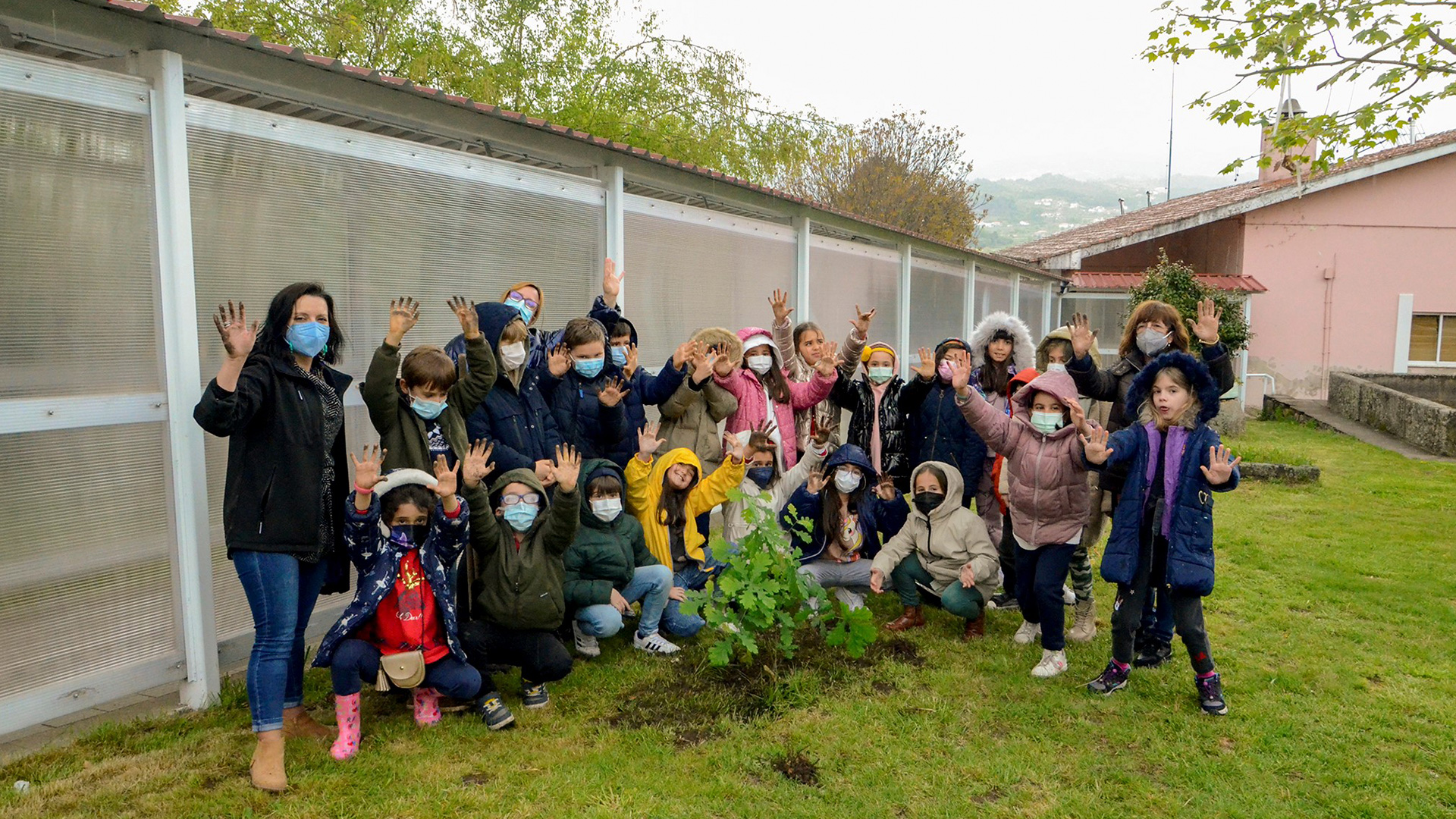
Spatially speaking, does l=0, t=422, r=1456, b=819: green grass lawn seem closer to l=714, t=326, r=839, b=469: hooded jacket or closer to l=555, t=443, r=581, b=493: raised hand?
l=555, t=443, r=581, b=493: raised hand

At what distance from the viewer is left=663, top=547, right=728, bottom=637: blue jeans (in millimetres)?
4977

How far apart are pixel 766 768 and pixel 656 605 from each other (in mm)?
1409

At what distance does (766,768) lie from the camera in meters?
3.60

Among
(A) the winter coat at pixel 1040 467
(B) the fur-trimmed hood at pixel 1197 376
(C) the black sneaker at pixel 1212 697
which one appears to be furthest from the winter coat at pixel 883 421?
(C) the black sneaker at pixel 1212 697

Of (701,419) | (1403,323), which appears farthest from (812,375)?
(1403,323)

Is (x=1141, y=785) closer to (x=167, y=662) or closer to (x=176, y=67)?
(x=167, y=662)

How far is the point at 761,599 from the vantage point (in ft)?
13.4

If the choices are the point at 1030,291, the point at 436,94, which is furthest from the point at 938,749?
the point at 1030,291

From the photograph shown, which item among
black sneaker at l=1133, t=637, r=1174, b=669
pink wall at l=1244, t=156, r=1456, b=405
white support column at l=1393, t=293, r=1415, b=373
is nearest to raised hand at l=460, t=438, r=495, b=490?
black sneaker at l=1133, t=637, r=1174, b=669

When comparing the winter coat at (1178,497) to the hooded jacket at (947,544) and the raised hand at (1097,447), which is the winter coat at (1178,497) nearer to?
the raised hand at (1097,447)

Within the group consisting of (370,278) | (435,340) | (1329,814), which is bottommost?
(1329,814)

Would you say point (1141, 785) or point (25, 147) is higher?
point (25, 147)

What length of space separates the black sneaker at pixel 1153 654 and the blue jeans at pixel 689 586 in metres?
2.24

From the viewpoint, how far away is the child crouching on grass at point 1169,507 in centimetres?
412
